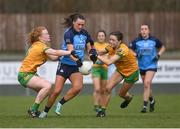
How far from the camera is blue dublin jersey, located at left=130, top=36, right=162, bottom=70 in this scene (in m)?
17.6

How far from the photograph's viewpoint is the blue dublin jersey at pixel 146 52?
1756 centimetres

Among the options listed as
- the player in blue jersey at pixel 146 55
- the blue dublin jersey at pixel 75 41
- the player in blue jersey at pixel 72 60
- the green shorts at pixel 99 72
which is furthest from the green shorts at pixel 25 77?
the player in blue jersey at pixel 146 55

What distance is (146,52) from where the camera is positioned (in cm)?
1769

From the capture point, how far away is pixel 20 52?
4056 centimetres

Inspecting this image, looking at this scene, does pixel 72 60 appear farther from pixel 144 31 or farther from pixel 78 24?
pixel 144 31

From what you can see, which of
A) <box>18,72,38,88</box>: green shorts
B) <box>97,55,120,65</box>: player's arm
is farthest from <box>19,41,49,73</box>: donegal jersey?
<box>97,55,120,65</box>: player's arm

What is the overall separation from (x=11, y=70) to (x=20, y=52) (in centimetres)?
1671

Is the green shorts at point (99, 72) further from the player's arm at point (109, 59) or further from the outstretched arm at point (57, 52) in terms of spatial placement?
the outstretched arm at point (57, 52)

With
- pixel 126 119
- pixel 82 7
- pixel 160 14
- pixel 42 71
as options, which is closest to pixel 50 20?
pixel 82 7

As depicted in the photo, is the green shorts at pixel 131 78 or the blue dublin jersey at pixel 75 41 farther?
the green shorts at pixel 131 78

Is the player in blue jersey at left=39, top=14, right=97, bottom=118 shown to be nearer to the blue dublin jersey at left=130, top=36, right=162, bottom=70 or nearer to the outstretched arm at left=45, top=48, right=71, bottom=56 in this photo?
the outstretched arm at left=45, top=48, right=71, bottom=56

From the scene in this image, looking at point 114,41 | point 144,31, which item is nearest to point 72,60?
point 114,41

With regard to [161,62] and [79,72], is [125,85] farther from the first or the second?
[161,62]

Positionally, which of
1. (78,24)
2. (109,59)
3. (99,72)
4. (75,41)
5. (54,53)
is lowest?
(99,72)
